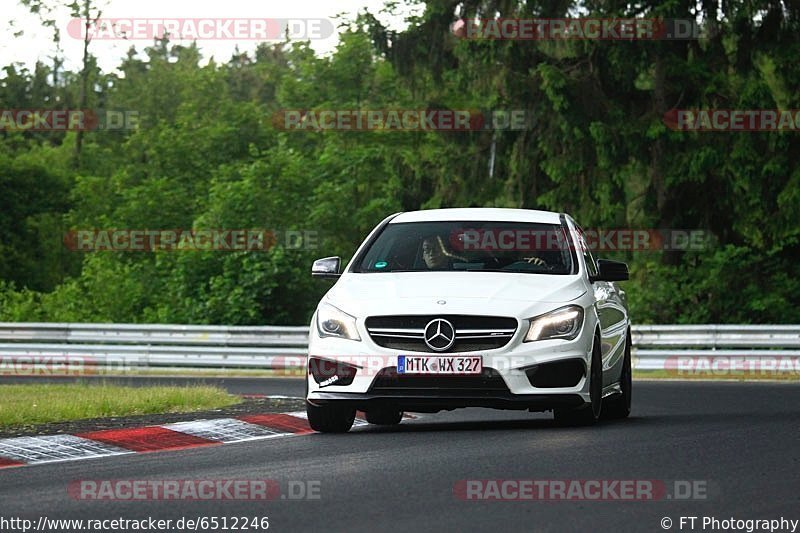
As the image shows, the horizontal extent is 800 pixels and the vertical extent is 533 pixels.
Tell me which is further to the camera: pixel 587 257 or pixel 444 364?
pixel 587 257

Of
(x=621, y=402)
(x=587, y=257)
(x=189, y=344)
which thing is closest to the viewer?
(x=587, y=257)

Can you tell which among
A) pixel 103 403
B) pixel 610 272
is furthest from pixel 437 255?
pixel 103 403

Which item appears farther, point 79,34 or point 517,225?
point 79,34

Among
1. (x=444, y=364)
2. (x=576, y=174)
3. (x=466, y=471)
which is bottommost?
(x=466, y=471)

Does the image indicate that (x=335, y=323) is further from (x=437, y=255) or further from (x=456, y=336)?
(x=437, y=255)

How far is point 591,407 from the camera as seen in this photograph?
12195 mm

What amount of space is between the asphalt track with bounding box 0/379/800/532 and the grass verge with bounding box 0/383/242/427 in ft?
8.21

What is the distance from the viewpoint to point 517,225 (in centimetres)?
1321

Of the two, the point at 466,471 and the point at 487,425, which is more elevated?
the point at 466,471

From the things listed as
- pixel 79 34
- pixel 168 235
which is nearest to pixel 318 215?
pixel 168 235

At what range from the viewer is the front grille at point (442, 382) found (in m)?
11.5

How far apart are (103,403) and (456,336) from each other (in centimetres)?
453

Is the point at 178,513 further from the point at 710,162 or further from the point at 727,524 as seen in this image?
the point at 710,162

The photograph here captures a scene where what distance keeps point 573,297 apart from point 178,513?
491 centimetres
